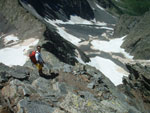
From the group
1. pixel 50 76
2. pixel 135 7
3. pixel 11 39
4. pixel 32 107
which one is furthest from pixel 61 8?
pixel 32 107

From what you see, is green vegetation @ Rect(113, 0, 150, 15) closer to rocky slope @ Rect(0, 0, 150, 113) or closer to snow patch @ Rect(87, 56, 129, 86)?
snow patch @ Rect(87, 56, 129, 86)

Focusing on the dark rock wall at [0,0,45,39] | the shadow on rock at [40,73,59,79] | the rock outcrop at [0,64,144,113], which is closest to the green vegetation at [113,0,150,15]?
the dark rock wall at [0,0,45,39]

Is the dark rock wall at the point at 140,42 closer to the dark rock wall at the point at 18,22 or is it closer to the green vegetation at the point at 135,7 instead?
Answer: the dark rock wall at the point at 18,22

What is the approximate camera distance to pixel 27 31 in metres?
45.9

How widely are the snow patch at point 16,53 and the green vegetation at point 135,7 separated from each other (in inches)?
5847

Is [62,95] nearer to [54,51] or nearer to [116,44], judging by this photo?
[54,51]

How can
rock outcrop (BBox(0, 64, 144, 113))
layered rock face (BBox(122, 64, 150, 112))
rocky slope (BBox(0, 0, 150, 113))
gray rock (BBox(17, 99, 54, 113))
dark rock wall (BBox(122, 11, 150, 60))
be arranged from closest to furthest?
gray rock (BBox(17, 99, 54, 113))
rock outcrop (BBox(0, 64, 144, 113))
rocky slope (BBox(0, 0, 150, 113))
layered rock face (BBox(122, 64, 150, 112))
dark rock wall (BBox(122, 11, 150, 60))

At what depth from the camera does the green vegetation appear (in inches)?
6914

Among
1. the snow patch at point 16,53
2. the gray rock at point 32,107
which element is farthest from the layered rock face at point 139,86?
the snow patch at point 16,53

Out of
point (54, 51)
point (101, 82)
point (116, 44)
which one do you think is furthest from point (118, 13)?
point (101, 82)

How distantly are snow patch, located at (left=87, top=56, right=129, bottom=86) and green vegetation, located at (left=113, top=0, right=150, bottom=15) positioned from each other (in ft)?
428

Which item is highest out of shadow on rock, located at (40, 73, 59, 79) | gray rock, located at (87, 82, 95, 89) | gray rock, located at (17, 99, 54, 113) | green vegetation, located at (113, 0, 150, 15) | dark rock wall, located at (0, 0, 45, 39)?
gray rock, located at (17, 99, 54, 113)

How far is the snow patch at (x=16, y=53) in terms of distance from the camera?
1309 inches

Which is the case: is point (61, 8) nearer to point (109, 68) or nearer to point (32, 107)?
point (109, 68)
